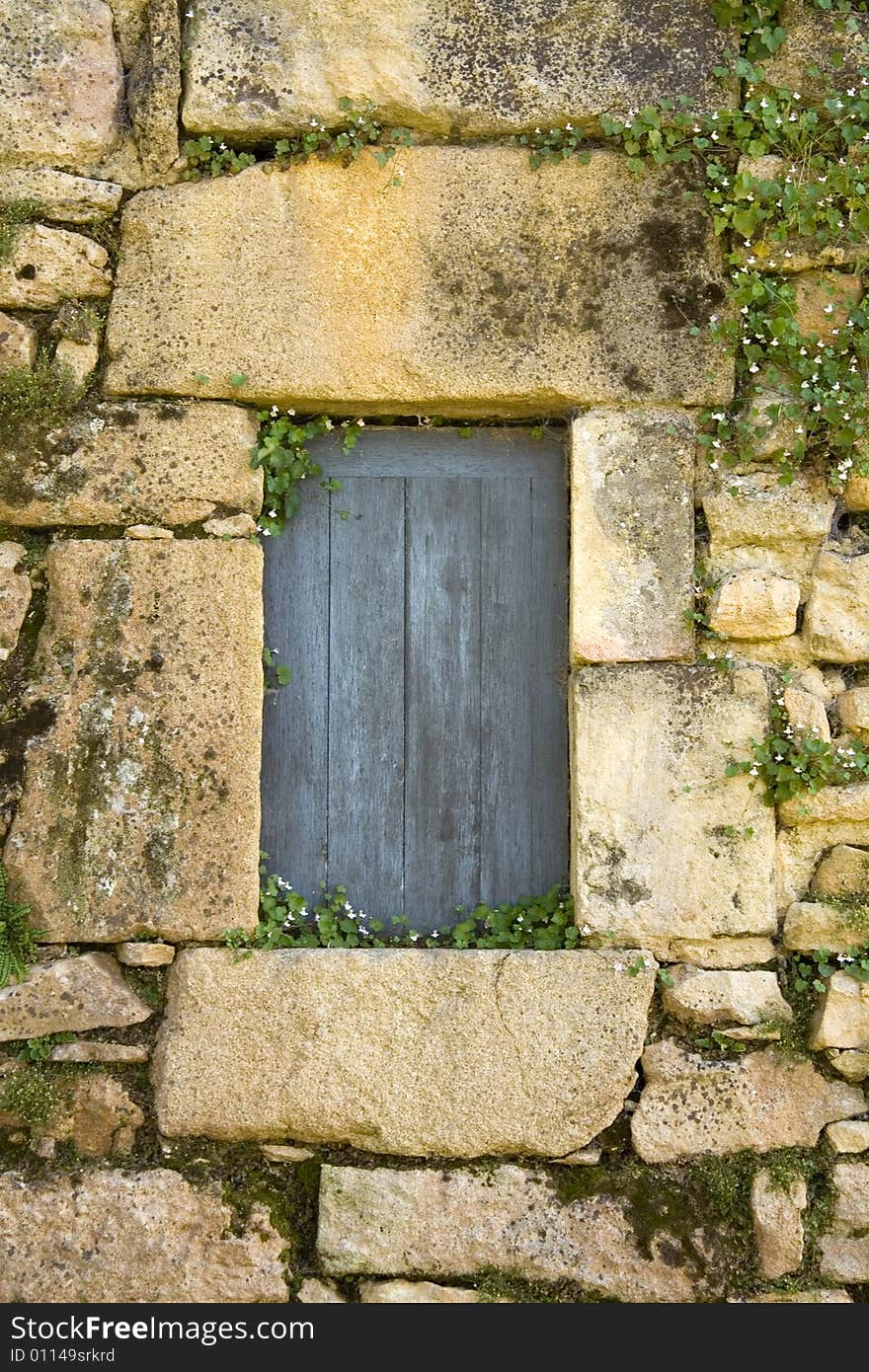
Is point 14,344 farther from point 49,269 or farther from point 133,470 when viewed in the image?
point 133,470

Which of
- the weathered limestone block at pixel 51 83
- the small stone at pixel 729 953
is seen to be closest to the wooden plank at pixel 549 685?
the small stone at pixel 729 953

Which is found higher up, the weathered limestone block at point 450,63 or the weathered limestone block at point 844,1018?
the weathered limestone block at point 450,63

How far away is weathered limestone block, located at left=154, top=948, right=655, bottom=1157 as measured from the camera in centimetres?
273

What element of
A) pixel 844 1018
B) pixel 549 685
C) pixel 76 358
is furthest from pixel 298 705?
pixel 844 1018

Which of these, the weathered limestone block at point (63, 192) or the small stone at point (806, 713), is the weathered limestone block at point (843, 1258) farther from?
the weathered limestone block at point (63, 192)

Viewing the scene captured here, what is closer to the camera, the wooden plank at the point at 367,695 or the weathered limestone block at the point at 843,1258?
the weathered limestone block at the point at 843,1258

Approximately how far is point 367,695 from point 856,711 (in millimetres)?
1204

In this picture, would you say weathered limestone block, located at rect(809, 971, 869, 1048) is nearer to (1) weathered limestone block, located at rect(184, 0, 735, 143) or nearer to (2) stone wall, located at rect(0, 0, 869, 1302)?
(2) stone wall, located at rect(0, 0, 869, 1302)

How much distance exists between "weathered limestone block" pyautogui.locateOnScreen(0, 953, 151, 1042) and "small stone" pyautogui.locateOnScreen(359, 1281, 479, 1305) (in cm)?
83

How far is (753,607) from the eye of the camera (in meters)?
2.88

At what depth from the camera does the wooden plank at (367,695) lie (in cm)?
306

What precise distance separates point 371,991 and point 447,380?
4.86 feet

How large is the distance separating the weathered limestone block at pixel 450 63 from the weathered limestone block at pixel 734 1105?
2302mm

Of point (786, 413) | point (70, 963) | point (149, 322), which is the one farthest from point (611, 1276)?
point (149, 322)
